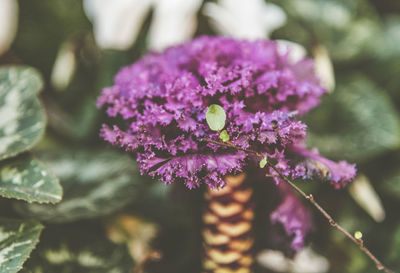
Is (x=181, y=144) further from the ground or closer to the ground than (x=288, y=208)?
further from the ground

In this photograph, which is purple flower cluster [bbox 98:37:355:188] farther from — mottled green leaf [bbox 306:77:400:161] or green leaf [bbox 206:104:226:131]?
mottled green leaf [bbox 306:77:400:161]

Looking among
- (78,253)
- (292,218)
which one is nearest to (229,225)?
(292,218)

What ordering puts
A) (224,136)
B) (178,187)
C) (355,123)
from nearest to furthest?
(224,136)
(178,187)
(355,123)

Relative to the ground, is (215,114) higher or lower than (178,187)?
higher

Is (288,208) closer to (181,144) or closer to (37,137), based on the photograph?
(181,144)

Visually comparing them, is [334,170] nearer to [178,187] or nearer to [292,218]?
[292,218]

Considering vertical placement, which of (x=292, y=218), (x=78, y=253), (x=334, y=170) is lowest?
(x=78, y=253)

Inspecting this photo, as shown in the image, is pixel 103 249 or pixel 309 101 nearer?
pixel 309 101

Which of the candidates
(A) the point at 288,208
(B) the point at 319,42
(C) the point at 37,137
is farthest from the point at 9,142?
(B) the point at 319,42
